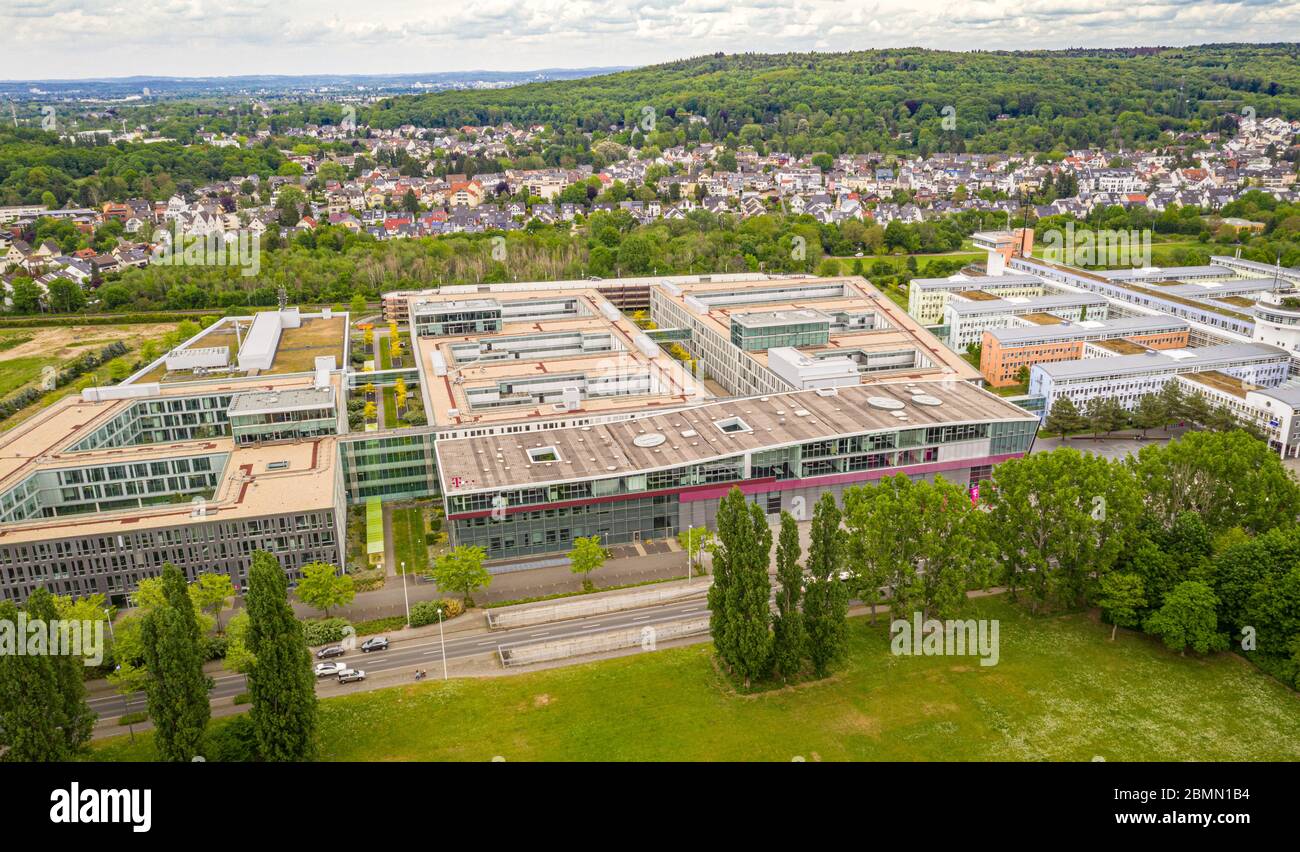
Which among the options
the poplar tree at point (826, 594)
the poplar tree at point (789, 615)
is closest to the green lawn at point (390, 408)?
the poplar tree at point (789, 615)

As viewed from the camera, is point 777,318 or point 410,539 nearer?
point 410,539

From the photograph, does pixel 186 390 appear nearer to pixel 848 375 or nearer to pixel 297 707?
pixel 297 707

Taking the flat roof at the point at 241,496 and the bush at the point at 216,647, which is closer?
the bush at the point at 216,647

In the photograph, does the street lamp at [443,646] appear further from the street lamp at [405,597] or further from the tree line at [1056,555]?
the tree line at [1056,555]

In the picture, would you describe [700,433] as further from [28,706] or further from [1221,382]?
[1221,382]

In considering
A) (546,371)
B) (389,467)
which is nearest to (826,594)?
(389,467)

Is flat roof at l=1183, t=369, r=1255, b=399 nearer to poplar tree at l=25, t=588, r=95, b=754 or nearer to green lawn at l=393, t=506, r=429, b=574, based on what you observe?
green lawn at l=393, t=506, r=429, b=574
